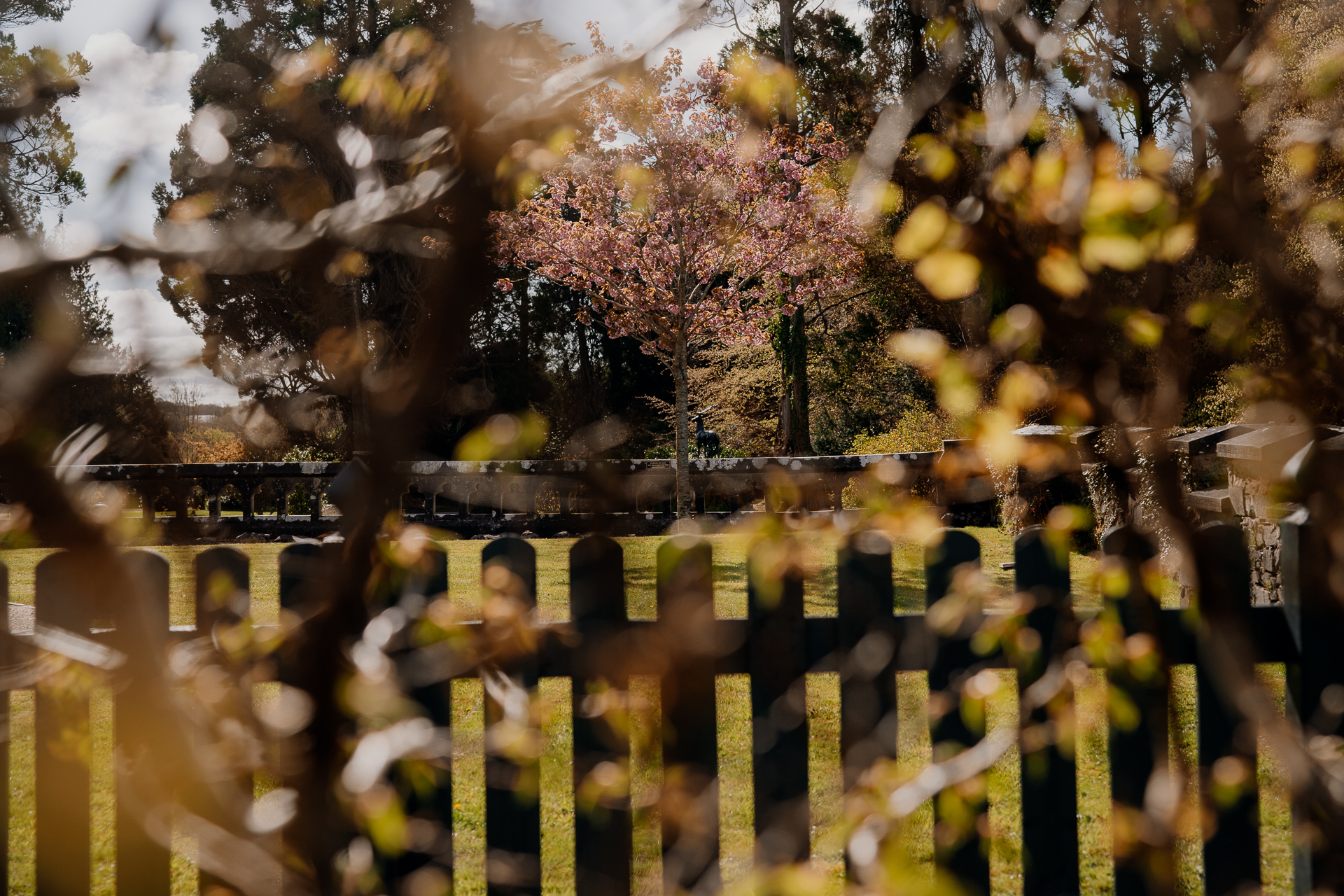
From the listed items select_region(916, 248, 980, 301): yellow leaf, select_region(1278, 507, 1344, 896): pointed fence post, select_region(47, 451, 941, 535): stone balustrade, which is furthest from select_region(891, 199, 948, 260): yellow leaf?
select_region(47, 451, 941, 535): stone balustrade

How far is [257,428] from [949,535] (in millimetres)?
1293

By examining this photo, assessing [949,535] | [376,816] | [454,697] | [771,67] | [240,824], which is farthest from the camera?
[454,697]

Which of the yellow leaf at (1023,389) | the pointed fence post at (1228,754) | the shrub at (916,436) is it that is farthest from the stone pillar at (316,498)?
the yellow leaf at (1023,389)

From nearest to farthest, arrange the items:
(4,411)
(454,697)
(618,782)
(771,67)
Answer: (4,411) → (771,67) → (618,782) → (454,697)

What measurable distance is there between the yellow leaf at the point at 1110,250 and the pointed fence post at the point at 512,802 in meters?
1.10

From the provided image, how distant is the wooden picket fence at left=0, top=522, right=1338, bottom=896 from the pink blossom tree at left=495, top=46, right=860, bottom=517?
638cm

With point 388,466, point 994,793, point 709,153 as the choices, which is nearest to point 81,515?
point 388,466

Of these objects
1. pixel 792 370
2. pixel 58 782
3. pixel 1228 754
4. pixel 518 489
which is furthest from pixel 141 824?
pixel 792 370

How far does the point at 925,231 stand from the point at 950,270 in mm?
64

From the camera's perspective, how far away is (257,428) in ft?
3.24

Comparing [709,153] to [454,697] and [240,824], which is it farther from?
→ [240,824]

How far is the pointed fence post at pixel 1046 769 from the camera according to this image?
1698 mm

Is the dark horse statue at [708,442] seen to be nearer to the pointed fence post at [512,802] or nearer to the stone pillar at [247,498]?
the stone pillar at [247,498]

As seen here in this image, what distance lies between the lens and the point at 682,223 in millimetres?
8289
